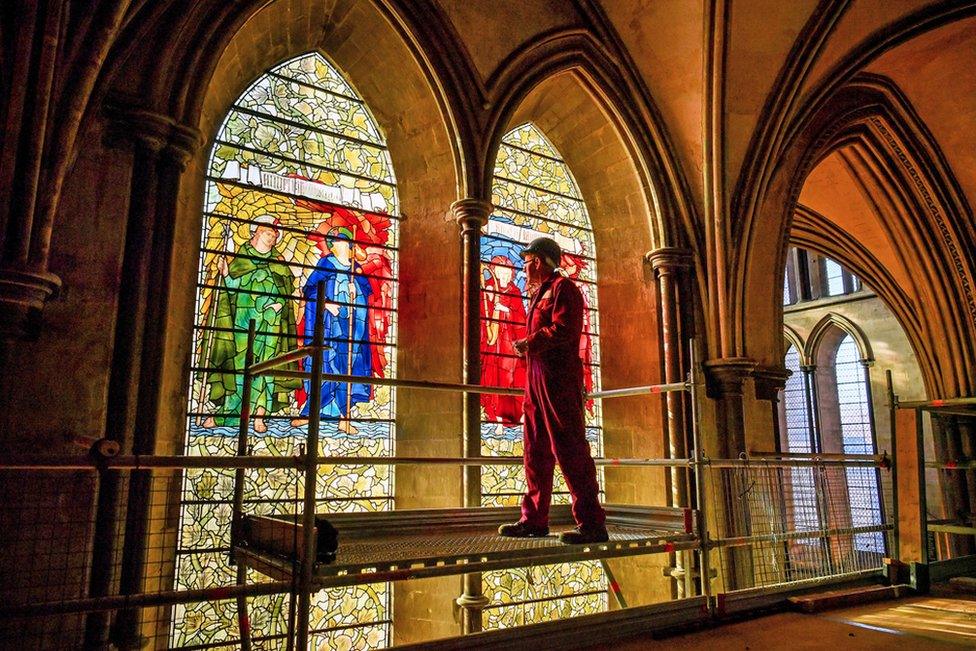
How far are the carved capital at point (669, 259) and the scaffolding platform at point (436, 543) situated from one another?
9.40 feet

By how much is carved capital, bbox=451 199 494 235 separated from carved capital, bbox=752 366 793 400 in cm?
340

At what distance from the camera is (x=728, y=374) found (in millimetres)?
7113

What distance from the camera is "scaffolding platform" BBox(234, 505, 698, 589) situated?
3004 mm

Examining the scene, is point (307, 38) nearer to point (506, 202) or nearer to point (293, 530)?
point (506, 202)

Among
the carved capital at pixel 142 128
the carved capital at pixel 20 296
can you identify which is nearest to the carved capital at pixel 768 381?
the carved capital at pixel 142 128

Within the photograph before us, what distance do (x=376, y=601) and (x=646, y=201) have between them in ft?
14.9

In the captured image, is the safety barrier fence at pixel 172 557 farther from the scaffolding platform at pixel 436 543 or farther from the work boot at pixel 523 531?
the work boot at pixel 523 531

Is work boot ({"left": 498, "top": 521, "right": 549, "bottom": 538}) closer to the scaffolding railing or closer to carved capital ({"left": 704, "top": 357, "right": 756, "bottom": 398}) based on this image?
the scaffolding railing

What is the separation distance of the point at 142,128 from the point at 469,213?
8.42 feet

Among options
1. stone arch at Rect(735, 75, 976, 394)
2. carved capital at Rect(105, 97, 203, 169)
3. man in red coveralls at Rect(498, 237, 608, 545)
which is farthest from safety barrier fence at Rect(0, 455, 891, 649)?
stone arch at Rect(735, 75, 976, 394)

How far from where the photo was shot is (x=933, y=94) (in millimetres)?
8797

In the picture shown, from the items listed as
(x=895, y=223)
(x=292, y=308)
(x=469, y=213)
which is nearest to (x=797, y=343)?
(x=895, y=223)

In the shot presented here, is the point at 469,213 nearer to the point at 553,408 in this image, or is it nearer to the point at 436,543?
the point at 553,408

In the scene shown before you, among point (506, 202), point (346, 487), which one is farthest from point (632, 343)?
point (346, 487)
